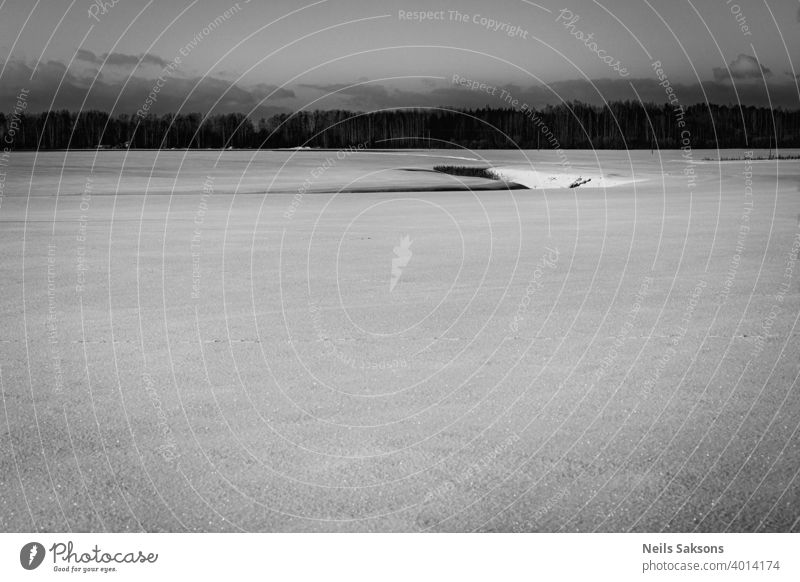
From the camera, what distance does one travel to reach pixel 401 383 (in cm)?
693

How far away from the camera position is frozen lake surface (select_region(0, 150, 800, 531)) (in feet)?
15.6

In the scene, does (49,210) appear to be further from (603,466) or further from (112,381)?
(603,466)

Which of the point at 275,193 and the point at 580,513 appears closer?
the point at 580,513

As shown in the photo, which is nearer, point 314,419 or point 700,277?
point 314,419

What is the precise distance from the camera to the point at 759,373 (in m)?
7.02

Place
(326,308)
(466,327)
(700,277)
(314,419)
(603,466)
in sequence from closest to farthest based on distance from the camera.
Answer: (603,466) → (314,419) → (466,327) → (326,308) → (700,277)

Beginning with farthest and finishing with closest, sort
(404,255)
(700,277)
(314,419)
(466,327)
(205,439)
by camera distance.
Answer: (404,255) → (700,277) → (466,327) → (314,419) → (205,439)

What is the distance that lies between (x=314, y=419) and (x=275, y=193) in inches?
918

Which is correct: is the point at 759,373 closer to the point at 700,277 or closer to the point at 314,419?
the point at 314,419

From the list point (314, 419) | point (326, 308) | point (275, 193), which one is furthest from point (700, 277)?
point (275, 193)

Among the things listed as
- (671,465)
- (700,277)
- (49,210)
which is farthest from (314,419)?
(49,210)

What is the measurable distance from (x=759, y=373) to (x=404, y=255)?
735 cm

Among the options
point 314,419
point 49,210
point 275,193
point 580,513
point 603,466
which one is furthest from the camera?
point 275,193

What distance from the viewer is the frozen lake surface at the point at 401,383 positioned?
15.6 feet
